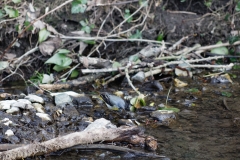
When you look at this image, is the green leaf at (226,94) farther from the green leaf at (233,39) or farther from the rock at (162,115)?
the green leaf at (233,39)

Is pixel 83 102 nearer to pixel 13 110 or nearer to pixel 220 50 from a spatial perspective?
pixel 13 110

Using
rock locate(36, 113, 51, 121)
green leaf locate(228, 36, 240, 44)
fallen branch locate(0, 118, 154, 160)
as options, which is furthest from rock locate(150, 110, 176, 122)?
green leaf locate(228, 36, 240, 44)

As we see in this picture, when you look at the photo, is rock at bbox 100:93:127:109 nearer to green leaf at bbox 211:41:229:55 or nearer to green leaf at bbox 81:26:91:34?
green leaf at bbox 81:26:91:34

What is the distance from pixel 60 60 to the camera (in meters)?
3.67

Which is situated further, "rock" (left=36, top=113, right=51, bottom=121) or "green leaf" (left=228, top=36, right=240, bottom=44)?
"green leaf" (left=228, top=36, right=240, bottom=44)

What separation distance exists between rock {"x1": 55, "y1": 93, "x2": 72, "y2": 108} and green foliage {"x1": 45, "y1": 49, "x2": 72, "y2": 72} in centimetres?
78

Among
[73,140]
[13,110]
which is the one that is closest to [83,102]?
[13,110]

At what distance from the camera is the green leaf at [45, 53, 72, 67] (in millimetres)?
3641

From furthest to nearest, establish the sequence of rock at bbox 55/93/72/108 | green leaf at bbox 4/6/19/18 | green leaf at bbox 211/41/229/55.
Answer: green leaf at bbox 211/41/229/55 → green leaf at bbox 4/6/19/18 → rock at bbox 55/93/72/108

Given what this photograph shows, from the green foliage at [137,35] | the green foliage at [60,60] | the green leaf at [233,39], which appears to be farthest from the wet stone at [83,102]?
the green leaf at [233,39]

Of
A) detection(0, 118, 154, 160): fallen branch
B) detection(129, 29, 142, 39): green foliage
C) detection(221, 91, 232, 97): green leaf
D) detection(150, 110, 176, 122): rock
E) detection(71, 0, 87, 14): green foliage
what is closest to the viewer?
detection(0, 118, 154, 160): fallen branch

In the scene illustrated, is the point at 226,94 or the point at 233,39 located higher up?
the point at 233,39

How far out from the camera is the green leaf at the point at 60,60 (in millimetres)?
3641

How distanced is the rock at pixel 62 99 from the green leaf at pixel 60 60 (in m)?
0.78
